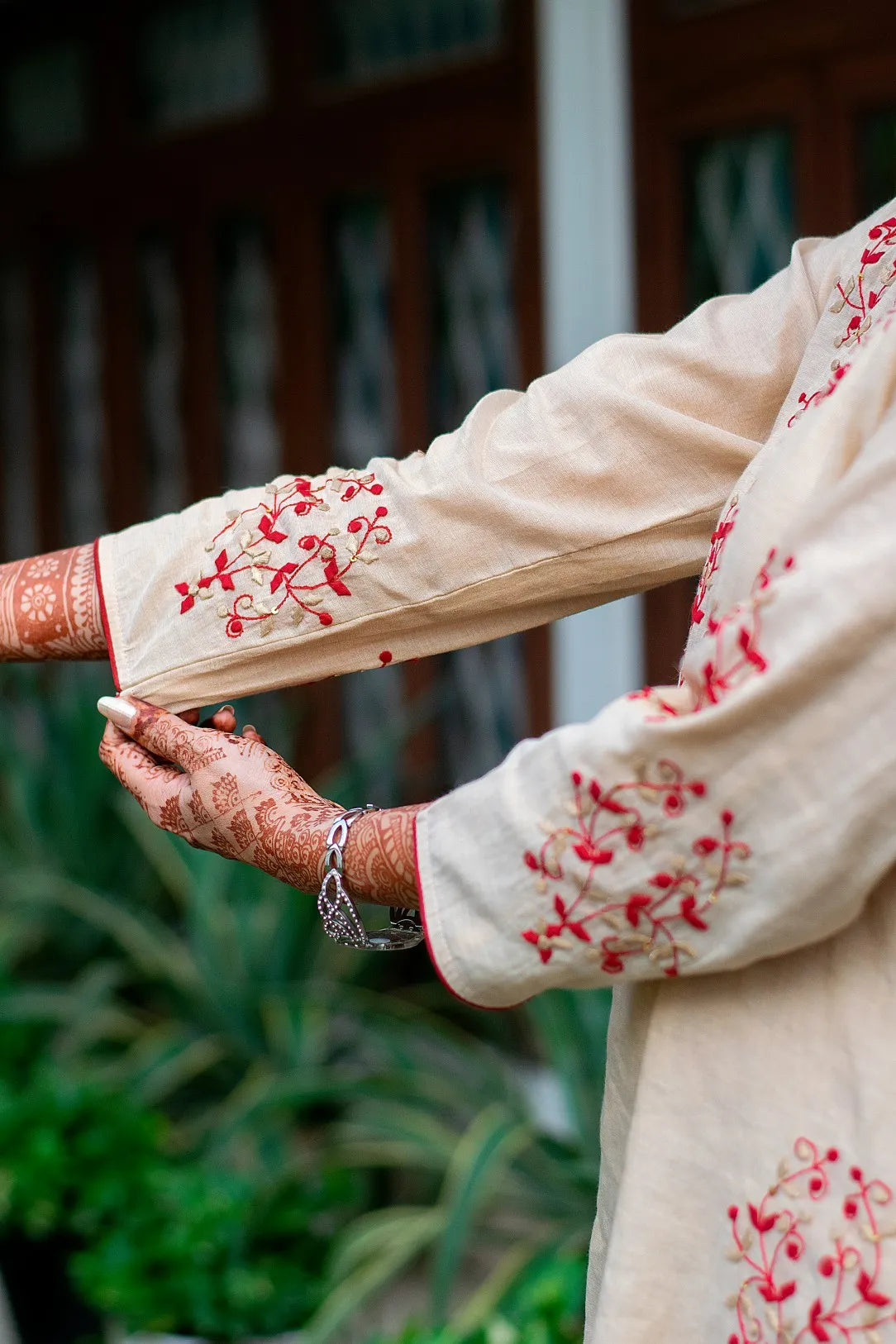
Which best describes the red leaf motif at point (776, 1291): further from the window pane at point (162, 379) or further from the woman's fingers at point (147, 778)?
the window pane at point (162, 379)

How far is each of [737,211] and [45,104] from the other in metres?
1.92

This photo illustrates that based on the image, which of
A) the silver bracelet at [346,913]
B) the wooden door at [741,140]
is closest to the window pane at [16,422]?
the wooden door at [741,140]

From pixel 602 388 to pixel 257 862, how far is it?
36 centimetres

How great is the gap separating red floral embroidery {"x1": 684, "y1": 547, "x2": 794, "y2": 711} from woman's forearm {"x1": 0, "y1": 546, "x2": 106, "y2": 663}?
17.8 inches

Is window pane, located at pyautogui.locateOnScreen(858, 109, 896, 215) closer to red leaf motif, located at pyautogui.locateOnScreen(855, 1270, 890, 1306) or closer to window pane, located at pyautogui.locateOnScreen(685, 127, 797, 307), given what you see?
window pane, located at pyautogui.locateOnScreen(685, 127, 797, 307)

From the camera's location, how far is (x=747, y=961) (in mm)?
703

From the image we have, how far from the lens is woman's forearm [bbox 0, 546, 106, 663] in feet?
3.17

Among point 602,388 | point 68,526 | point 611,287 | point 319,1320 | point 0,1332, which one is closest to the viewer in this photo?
point 602,388

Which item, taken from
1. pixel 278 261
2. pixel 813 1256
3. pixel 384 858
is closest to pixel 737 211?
pixel 278 261

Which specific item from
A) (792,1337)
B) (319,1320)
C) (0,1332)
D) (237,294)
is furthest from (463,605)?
(237,294)

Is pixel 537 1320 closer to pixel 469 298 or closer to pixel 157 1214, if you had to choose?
pixel 157 1214

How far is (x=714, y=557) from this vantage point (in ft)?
2.55

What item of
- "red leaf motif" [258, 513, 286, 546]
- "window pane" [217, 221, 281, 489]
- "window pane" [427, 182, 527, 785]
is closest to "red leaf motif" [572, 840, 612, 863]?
"red leaf motif" [258, 513, 286, 546]

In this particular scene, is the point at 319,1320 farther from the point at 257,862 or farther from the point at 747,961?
the point at 747,961
